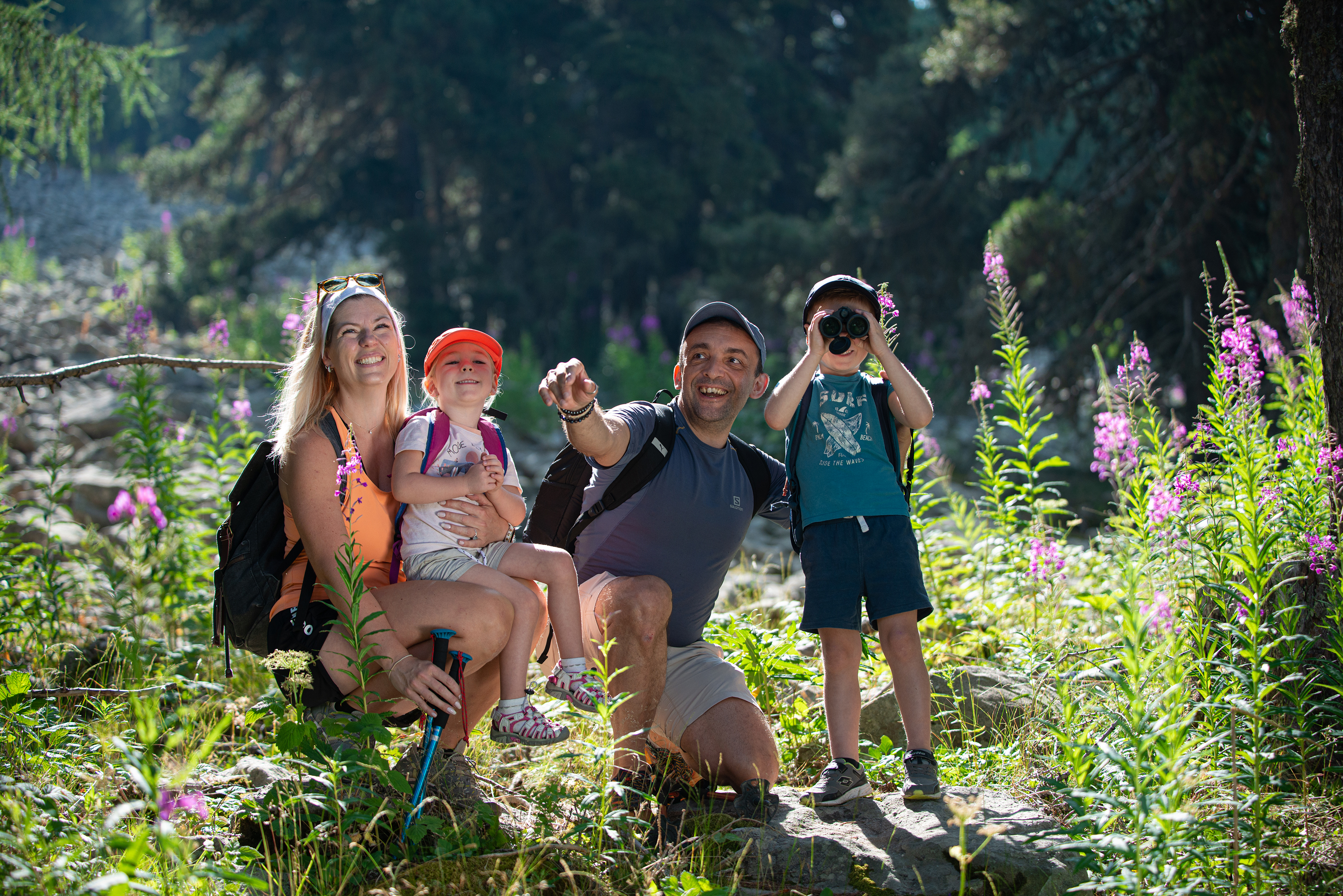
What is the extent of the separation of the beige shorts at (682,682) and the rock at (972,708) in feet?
2.40

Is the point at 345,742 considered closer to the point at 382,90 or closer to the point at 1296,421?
the point at 1296,421

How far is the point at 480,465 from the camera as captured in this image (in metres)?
2.98

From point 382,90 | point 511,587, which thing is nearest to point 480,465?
point 511,587

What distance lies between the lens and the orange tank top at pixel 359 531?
9.58ft

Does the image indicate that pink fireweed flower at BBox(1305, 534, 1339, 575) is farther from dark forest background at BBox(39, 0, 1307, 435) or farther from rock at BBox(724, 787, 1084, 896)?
dark forest background at BBox(39, 0, 1307, 435)

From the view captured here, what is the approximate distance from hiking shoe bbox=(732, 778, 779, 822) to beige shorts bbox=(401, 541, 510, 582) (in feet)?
3.45

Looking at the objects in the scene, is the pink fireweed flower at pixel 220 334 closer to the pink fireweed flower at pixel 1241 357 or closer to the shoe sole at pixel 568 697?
the shoe sole at pixel 568 697

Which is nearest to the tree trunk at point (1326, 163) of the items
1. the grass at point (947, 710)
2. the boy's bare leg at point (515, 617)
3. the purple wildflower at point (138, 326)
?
the grass at point (947, 710)

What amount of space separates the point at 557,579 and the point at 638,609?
0.91 ft

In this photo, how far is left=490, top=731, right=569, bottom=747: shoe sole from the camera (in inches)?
108

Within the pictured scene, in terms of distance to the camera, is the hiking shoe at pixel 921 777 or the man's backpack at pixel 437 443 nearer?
the hiking shoe at pixel 921 777

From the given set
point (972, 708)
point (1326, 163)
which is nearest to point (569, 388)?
point (972, 708)

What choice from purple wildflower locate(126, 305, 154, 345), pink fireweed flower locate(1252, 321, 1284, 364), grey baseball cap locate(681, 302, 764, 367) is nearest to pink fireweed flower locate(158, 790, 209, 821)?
grey baseball cap locate(681, 302, 764, 367)

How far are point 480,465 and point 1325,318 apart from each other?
305 centimetres
